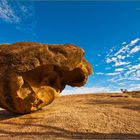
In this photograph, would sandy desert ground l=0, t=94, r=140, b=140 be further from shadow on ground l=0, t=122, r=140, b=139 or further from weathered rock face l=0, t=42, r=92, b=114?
weathered rock face l=0, t=42, r=92, b=114

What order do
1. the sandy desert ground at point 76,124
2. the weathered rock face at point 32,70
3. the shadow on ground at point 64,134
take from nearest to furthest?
the shadow on ground at point 64,134 < the sandy desert ground at point 76,124 < the weathered rock face at point 32,70

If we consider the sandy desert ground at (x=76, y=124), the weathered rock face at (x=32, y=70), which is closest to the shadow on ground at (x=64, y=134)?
the sandy desert ground at (x=76, y=124)

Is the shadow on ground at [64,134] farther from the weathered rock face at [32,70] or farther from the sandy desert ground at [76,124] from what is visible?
the weathered rock face at [32,70]

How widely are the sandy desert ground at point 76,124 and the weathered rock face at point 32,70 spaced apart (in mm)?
937

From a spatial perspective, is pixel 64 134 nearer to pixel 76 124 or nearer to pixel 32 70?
pixel 76 124

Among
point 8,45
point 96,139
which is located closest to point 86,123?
point 96,139

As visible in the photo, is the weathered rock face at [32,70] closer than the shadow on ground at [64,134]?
No

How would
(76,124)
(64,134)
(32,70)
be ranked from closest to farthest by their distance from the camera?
(64,134)
(76,124)
(32,70)

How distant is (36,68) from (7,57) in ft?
5.42

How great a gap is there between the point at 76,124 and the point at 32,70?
401cm

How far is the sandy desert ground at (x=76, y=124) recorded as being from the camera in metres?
11.9

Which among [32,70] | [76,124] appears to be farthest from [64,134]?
[32,70]

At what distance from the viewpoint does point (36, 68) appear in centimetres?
1495

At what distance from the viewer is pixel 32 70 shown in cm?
1509
